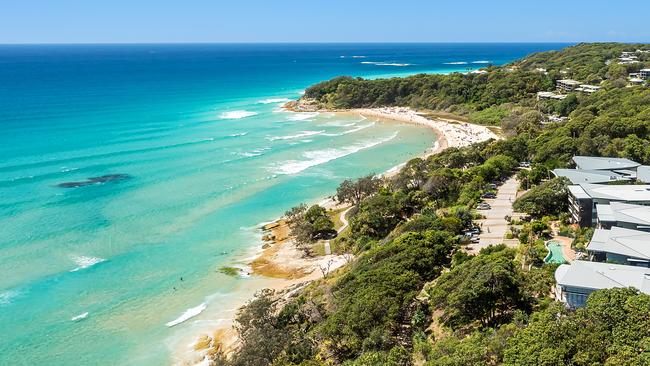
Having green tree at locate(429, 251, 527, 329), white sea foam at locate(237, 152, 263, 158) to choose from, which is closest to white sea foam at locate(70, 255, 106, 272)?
green tree at locate(429, 251, 527, 329)

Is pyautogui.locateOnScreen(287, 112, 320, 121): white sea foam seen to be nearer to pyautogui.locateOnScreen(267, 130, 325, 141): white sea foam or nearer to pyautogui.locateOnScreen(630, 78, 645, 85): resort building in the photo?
pyautogui.locateOnScreen(267, 130, 325, 141): white sea foam

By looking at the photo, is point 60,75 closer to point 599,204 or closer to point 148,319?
point 148,319

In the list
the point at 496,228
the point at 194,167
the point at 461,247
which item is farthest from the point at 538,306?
the point at 194,167

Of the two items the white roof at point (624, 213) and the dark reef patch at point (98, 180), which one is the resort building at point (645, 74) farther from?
the dark reef patch at point (98, 180)

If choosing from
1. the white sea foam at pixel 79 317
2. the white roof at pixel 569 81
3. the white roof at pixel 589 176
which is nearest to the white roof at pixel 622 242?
the white roof at pixel 589 176

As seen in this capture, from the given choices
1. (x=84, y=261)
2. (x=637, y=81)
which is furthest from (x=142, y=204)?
(x=637, y=81)

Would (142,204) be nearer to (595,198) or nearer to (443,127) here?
(595,198)

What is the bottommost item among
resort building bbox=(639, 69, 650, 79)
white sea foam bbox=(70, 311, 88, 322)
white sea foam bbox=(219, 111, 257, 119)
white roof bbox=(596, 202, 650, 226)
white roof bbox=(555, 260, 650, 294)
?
white sea foam bbox=(70, 311, 88, 322)
